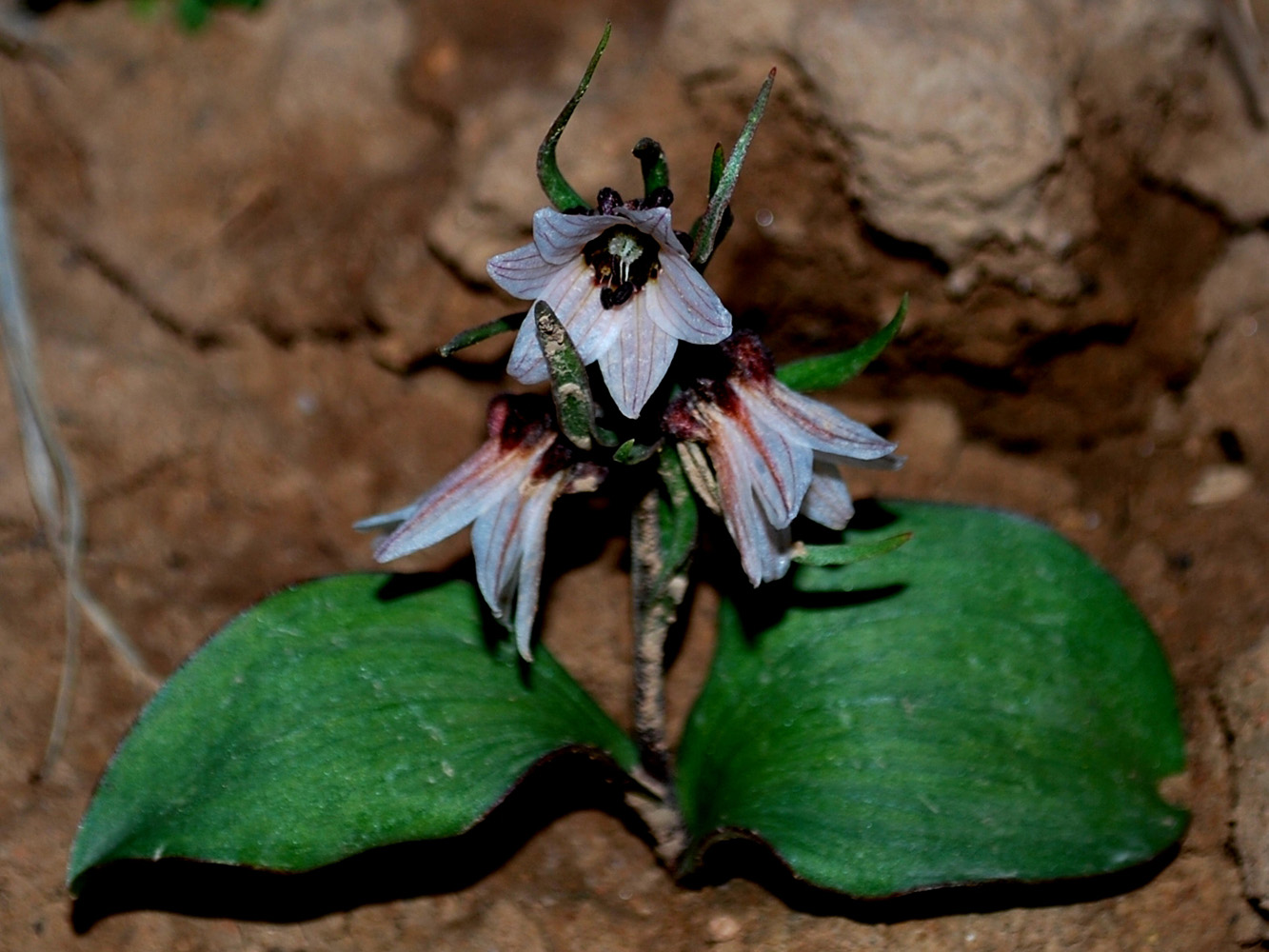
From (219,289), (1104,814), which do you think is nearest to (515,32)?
(219,289)

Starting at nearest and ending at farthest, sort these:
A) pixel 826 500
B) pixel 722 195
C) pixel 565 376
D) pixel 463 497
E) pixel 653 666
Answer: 1. pixel 722 195
2. pixel 565 376
3. pixel 463 497
4. pixel 826 500
5. pixel 653 666

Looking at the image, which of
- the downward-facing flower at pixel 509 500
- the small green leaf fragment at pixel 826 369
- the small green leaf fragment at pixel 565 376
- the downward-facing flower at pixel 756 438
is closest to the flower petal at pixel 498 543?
the downward-facing flower at pixel 509 500

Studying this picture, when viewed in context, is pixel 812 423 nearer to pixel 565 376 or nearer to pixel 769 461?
pixel 769 461

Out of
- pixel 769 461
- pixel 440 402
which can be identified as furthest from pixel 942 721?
pixel 440 402

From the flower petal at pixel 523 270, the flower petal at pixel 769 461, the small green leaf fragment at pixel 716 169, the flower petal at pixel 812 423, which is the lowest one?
the flower petal at pixel 769 461

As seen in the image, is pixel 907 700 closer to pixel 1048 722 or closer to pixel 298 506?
pixel 1048 722

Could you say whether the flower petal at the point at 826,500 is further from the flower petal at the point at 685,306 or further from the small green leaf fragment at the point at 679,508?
the flower petal at the point at 685,306

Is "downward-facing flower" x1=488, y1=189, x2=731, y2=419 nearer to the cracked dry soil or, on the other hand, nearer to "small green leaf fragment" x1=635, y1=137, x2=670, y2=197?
"small green leaf fragment" x1=635, y1=137, x2=670, y2=197
